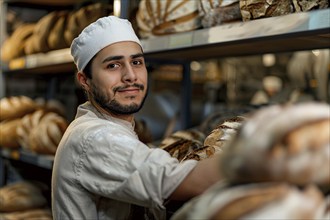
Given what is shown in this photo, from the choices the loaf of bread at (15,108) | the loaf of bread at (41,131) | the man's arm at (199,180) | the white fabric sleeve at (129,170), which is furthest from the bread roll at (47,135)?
the man's arm at (199,180)

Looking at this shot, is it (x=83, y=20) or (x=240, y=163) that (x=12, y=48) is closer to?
(x=83, y=20)

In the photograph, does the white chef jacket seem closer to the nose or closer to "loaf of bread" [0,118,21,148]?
the nose

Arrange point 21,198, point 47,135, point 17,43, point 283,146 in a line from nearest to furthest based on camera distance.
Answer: point 283,146
point 47,135
point 21,198
point 17,43

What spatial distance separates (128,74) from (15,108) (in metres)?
1.82

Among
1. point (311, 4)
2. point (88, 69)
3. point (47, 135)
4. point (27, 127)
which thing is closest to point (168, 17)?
point (88, 69)

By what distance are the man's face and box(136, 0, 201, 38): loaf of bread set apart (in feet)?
1.30

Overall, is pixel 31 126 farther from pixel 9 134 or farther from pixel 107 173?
pixel 107 173

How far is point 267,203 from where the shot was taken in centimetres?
80

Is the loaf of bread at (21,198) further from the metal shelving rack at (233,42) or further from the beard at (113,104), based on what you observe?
the beard at (113,104)

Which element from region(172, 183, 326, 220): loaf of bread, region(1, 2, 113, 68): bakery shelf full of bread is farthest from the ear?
region(1, 2, 113, 68): bakery shelf full of bread

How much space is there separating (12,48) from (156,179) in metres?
2.42

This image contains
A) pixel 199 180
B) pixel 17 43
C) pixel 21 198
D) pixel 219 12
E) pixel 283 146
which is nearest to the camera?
pixel 283 146

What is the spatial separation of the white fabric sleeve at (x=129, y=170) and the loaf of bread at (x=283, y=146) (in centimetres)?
37

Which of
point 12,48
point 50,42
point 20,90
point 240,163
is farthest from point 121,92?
point 20,90
